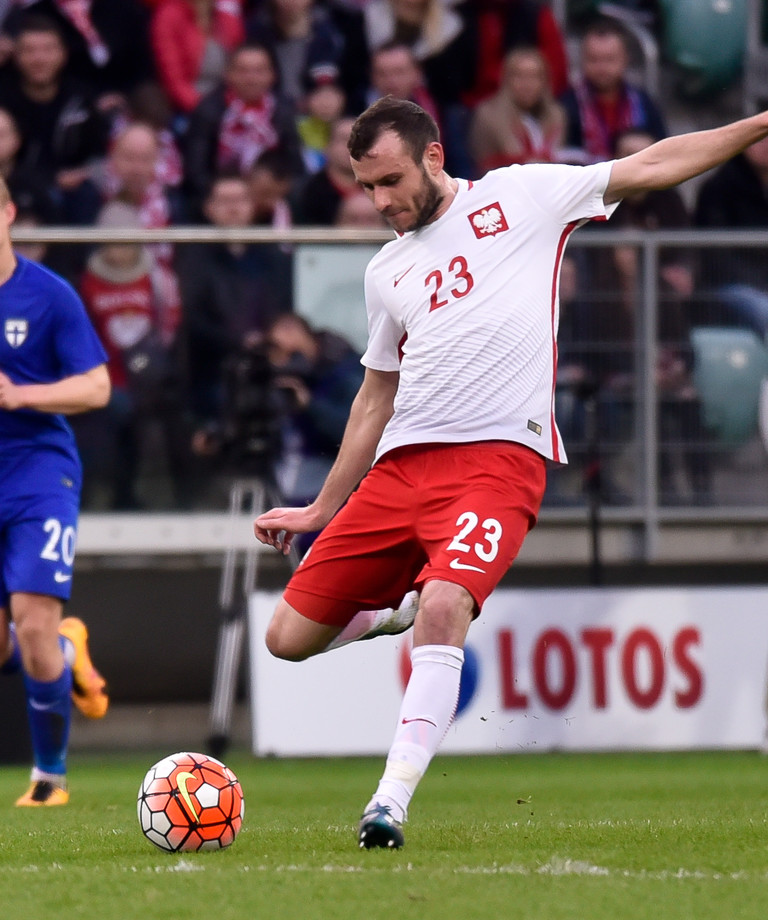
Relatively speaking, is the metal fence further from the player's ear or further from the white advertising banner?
the player's ear

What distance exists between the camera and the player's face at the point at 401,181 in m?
4.59

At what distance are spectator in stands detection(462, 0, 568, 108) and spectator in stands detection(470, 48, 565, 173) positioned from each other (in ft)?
0.60

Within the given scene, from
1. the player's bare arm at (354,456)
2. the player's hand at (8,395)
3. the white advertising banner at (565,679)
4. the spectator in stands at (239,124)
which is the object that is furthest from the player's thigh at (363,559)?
the spectator in stands at (239,124)

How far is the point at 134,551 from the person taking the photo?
31.2ft

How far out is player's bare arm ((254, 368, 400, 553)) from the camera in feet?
16.7

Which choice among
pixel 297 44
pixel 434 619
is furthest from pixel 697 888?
pixel 297 44


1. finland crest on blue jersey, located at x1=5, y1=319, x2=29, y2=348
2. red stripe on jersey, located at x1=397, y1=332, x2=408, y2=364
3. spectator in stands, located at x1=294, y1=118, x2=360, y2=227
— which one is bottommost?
red stripe on jersey, located at x1=397, y1=332, x2=408, y2=364

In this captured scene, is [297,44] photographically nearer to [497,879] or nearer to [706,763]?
[706,763]

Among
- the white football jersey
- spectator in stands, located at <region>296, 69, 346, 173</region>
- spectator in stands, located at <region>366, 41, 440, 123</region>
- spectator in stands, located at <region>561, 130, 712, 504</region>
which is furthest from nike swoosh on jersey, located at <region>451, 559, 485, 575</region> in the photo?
spectator in stands, located at <region>366, 41, 440, 123</region>

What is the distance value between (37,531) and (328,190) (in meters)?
4.89

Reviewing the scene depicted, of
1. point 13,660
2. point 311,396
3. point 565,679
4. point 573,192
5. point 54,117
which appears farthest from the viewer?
point 54,117

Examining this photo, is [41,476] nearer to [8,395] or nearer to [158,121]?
[8,395]

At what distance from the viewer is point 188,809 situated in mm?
4395

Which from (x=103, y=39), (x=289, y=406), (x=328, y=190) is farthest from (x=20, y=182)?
(x=289, y=406)
